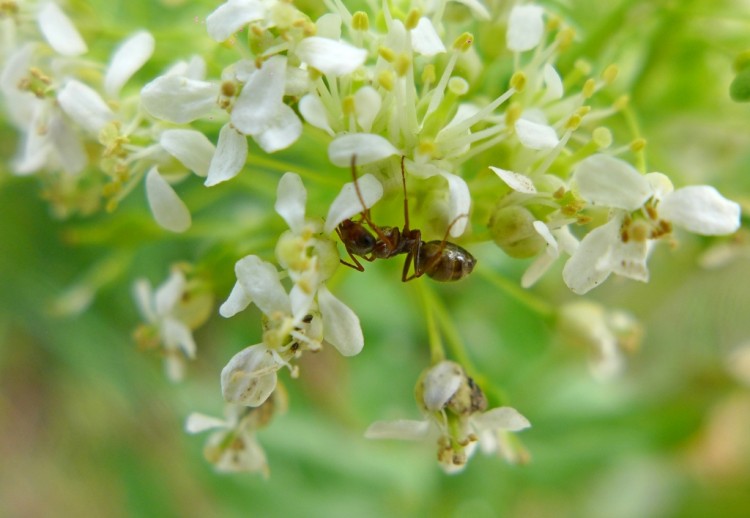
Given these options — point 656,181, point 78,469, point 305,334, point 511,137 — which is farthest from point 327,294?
point 78,469

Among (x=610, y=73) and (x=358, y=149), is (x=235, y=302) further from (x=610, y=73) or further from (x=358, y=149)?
(x=610, y=73)

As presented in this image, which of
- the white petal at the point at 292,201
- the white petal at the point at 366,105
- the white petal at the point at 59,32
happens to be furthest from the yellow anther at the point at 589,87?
the white petal at the point at 59,32

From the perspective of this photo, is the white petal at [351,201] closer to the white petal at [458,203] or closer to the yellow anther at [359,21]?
the white petal at [458,203]

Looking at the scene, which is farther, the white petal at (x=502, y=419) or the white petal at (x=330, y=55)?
→ the white petal at (x=502, y=419)

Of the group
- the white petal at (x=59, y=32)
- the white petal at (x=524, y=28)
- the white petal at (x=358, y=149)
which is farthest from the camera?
the white petal at (x=59, y=32)

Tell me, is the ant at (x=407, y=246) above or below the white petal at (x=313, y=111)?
below

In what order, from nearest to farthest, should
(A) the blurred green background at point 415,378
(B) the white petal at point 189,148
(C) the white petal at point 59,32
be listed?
(B) the white petal at point 189,148 < (C) the white petal at point 59,32 < (A) the blurred green background at point 415,378
